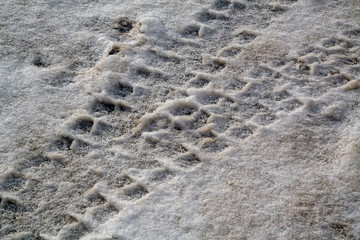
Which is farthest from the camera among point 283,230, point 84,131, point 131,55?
point 131,55

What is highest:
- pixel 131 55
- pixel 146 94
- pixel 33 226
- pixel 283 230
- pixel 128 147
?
pixel 131 55

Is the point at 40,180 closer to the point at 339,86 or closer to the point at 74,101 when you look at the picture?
the point at 74,101

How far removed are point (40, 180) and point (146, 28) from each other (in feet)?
2.59

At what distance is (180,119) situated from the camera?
167cm

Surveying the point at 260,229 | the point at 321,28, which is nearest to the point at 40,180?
the point at 260,229

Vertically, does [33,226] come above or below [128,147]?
below

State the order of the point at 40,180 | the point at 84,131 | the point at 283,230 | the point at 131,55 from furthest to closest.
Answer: the point at 131,55 → the point at 84,131 → the point at 40,180 → the point at 283,230

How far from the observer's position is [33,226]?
1.45 m

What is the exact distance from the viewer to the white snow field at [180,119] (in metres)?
1.45

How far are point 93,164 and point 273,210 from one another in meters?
0.64

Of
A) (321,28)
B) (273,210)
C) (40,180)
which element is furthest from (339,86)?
(40,180)

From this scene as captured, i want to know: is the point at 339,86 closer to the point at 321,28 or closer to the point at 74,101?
the point at 321,28

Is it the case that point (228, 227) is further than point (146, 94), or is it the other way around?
point (146, 94)

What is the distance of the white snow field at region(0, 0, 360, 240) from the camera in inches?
57.1
